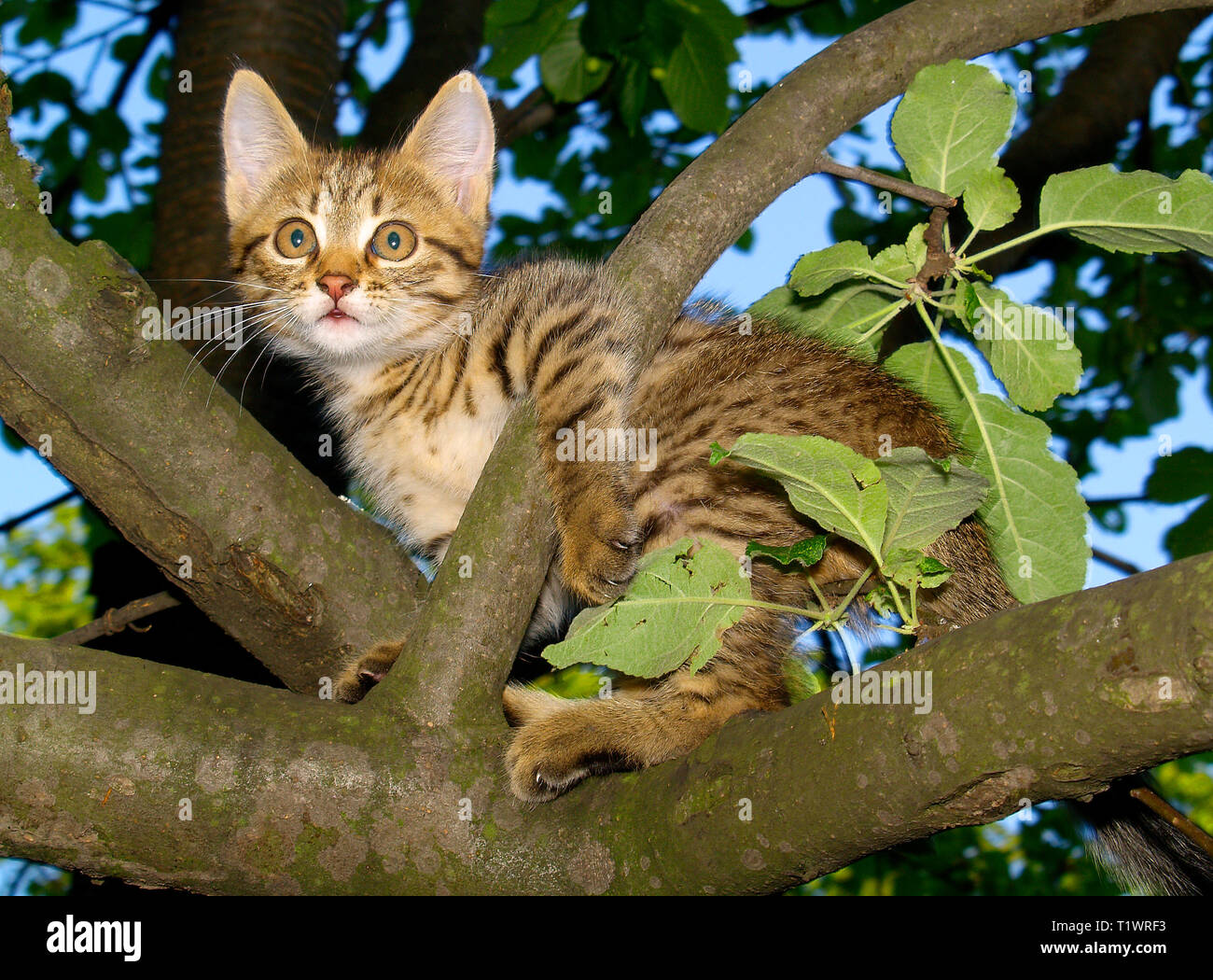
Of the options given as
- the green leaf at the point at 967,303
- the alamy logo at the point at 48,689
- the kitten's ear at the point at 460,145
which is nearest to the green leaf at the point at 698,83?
the kitten's ear at the point at 460,145

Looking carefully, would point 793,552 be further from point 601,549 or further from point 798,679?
point 798,679

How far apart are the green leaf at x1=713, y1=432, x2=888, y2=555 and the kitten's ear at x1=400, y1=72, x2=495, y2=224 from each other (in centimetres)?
172

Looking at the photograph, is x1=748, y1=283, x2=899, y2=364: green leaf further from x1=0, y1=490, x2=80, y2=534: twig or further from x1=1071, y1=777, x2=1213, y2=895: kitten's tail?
x1=0, y1=490, x2=80, y2=534: twig

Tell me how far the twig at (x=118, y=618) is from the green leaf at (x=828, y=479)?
146 cm

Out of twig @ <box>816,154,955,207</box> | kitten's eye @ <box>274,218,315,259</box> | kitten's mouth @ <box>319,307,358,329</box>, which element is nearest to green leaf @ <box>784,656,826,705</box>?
twig @ <box>816,154,955,207</box>

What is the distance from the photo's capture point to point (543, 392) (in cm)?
212

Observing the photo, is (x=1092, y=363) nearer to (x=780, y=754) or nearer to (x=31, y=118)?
(x=780, y=754)

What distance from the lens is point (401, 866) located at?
5.54 ft

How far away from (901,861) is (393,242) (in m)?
3.15

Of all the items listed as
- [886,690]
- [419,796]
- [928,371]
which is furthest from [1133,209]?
[419,796]

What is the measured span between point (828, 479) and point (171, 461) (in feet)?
4.03

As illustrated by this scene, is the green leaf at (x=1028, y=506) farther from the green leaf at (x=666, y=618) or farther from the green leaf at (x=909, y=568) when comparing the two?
the green leaf at (x=666, y=618)

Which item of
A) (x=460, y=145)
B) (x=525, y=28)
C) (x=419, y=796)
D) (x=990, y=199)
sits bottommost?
(x=419, y=796)
